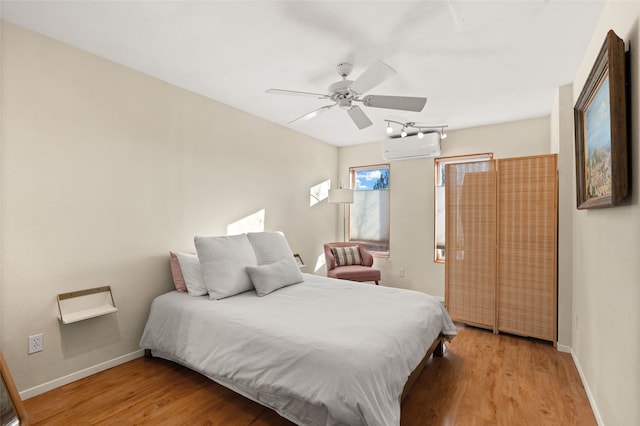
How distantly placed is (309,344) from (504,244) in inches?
106

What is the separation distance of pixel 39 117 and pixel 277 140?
2.52 m

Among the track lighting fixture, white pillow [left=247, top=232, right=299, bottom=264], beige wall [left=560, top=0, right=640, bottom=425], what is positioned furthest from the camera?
the track lighting fixture

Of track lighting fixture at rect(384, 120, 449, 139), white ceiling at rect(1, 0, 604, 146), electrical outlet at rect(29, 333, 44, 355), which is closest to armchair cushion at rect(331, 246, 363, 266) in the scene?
track lighting fixture at rect(384, 120, 449, 139)

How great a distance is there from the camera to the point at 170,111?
3002 mm

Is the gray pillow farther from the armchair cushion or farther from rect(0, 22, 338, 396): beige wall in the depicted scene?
the armchair cushion

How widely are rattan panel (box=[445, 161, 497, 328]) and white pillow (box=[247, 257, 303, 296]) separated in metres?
1.91

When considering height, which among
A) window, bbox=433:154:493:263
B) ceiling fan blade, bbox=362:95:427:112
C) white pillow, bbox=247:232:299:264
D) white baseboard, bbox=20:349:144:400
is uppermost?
ceiling fan blade, bbox=362:95:427:112

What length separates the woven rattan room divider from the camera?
124 inches

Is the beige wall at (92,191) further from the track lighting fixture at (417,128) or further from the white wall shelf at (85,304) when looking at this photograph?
the track lighting fixture at (417,128)

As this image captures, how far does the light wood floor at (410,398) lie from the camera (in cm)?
195

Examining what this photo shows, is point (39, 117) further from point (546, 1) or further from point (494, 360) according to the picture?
point (494, 360)

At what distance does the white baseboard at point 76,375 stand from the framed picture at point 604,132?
3.58 m

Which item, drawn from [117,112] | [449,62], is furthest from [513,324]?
[117,112]

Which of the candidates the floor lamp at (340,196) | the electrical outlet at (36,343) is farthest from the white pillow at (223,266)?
the floor lamp at (340,196)
